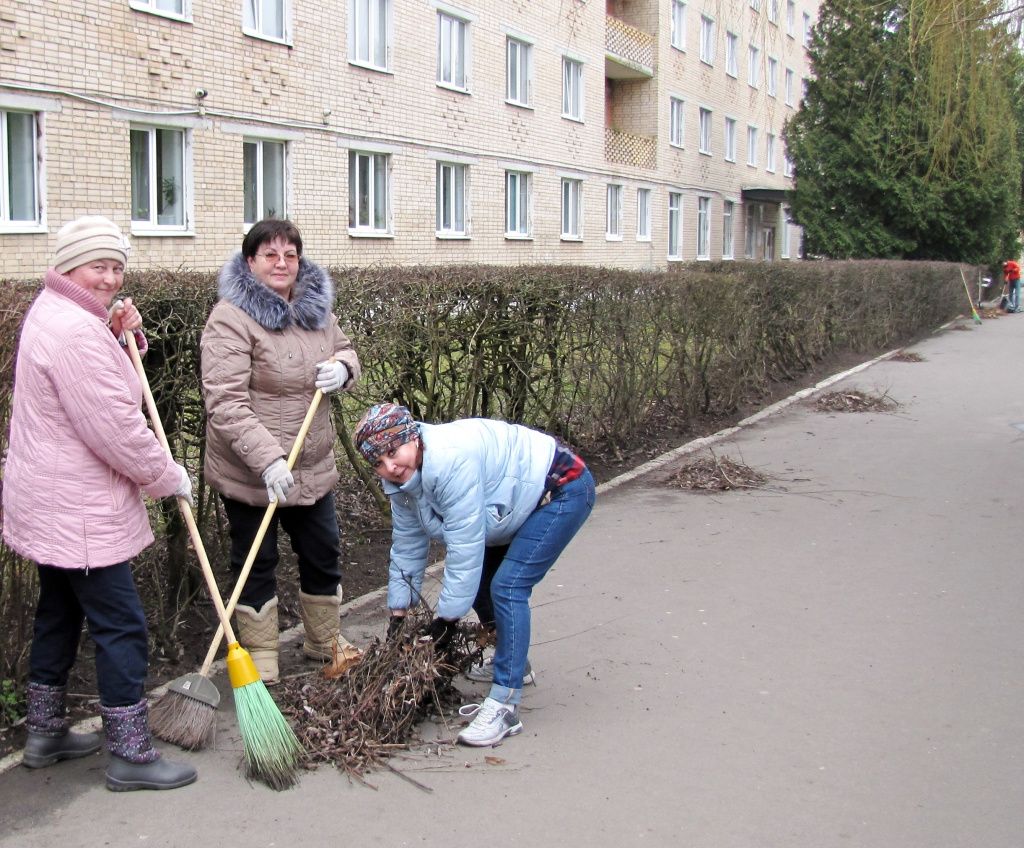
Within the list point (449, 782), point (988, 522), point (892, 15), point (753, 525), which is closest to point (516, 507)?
point (449, 782)

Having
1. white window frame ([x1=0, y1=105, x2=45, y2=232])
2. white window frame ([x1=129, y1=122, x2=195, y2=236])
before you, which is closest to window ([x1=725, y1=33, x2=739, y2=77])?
white window frame ([x1=129, y1=122, x2=195, y2=236])

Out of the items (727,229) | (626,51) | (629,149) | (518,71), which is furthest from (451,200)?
(727,229)

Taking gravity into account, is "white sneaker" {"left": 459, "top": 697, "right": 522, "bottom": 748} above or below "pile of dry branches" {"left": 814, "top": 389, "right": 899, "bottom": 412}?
below

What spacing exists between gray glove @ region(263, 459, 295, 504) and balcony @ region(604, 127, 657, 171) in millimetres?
27292

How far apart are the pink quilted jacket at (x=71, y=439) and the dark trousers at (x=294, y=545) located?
85 centimetres

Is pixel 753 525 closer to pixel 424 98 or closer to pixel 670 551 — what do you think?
pixel 670 551

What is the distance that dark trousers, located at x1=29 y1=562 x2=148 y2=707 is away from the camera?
11.5 ft

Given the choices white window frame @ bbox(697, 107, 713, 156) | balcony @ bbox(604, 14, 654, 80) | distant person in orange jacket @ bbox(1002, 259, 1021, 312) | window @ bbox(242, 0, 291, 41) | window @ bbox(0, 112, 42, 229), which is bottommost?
distant person in orange jacket @ bbox(1002, 259, 1021, 312)

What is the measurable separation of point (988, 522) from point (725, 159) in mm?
34703

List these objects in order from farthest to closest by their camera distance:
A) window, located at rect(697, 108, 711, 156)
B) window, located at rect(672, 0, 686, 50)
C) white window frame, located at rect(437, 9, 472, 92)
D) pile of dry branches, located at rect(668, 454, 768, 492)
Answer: window, located at rect(697, 108, 711, 156)
window, located at rect(672, 0, 686, 50)
white window frame, located at rect(437, 9, 472, 92)
pile of dry branches, located at rect(668, 454, 768, 492)

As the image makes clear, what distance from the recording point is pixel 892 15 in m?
9.32

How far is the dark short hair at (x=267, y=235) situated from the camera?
14.0 feet

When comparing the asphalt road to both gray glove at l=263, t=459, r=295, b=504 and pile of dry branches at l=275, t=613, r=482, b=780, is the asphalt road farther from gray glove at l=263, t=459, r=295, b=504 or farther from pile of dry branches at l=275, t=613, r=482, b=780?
gray glove at l=263, t=459, r=295, b=504

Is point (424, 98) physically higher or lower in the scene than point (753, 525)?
higher
